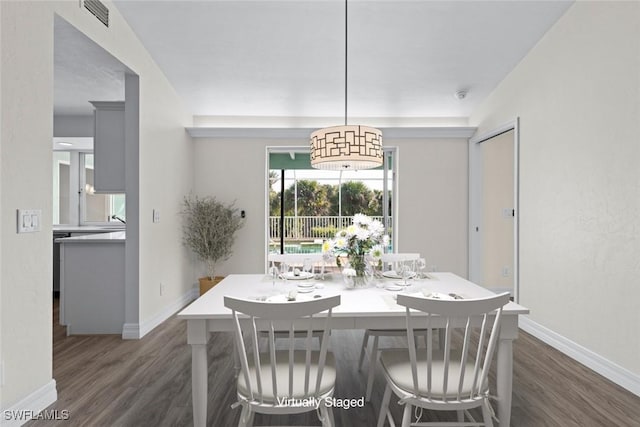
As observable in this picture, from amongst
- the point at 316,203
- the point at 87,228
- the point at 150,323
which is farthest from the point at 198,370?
the point at 316,203

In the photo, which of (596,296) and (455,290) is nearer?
(455,290)

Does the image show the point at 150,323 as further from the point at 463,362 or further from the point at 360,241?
the point at 463,362

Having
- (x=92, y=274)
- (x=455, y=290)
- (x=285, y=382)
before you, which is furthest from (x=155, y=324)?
(x=455, y=290)

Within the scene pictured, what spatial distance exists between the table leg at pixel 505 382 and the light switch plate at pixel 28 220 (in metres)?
2.49

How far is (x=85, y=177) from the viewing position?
17.6 feet

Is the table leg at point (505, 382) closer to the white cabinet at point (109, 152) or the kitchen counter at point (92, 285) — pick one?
the kitchen counter at point (92, 285)

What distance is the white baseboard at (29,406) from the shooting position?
5.96 feet

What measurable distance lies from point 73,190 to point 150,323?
10.2 ft

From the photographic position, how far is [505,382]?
64.9 inches

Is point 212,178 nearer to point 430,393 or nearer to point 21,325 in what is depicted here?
point 21,325

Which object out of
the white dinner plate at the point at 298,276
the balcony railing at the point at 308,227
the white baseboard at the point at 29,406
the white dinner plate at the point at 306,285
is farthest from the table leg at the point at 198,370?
the balcony railing at the point at 308,227

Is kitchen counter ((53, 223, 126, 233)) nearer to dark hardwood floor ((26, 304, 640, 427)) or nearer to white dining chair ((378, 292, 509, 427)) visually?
dark hardwood floor ((26, 304, 640, 427))

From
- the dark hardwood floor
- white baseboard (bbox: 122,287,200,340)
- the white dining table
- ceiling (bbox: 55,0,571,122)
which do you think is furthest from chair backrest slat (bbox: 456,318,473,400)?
white baseboard (bbox: 122,287,200,340)

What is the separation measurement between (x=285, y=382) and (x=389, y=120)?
13.3 ft
